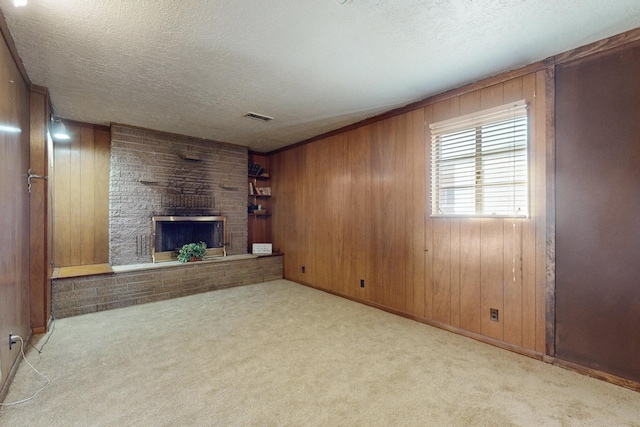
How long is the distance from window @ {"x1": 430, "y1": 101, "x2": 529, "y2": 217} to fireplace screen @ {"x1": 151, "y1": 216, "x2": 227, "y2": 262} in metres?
3.61

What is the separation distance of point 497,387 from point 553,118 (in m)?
2.11

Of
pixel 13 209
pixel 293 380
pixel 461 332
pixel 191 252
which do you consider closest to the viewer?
pixel 293 380

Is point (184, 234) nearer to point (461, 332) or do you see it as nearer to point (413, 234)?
point (413, 234)

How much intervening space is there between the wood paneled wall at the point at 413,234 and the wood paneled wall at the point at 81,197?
2.86m

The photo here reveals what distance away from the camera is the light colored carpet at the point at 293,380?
1727 millimetres

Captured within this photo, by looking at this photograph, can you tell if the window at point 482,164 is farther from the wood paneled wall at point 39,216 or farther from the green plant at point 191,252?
the wood paneled wall at point 39,216

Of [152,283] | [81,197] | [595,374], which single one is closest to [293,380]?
[595,374]

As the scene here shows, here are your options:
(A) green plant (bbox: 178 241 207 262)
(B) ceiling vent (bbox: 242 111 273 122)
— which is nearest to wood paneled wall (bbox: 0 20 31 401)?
(A) green plant (bbox: 178 241 207 262)

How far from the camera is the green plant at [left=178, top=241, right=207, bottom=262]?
4.47 meters

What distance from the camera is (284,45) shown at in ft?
7.18

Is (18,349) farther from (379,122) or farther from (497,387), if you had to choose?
(379,122)

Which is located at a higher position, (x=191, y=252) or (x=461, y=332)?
(x=191, y=252)

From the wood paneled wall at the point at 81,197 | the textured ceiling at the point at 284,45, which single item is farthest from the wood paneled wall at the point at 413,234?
the wood paneled wall at the point at 81,197

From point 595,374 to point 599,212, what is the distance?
1193mm
